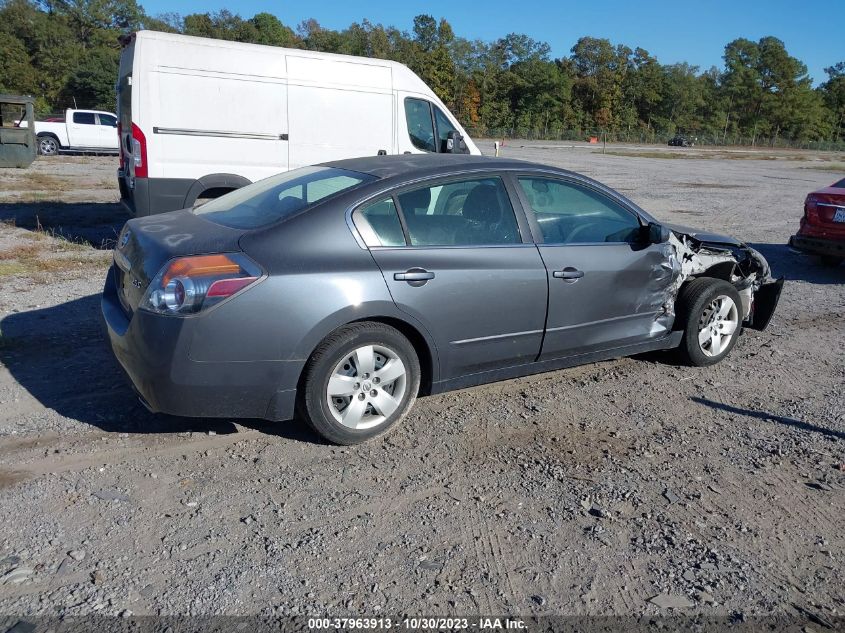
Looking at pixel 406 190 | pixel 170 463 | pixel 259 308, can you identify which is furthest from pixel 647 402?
pixel 170 463

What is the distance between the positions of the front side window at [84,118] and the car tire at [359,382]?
2653cm

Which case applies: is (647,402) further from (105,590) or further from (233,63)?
(233,63)

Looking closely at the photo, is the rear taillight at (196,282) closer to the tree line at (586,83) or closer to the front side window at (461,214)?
the front side window at (461,214)

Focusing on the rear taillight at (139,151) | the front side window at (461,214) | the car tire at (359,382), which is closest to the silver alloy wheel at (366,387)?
the car tire at (359,382)

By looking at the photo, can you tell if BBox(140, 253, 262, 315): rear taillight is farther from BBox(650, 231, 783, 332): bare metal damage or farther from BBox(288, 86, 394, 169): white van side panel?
BBox(288, 86, 394, 169): white van side panel

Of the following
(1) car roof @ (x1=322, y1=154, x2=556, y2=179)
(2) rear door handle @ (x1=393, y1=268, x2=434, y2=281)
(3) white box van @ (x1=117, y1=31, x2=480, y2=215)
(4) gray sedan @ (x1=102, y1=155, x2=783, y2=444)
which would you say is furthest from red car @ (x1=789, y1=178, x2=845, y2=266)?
(2) rear door handle @ (x1=393, y1=268, x2=434, y2=281)

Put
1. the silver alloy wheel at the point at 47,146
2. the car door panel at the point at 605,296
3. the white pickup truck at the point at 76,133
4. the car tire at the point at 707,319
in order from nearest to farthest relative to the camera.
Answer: the car door panel at the point at 605,296 < the car tire at the point at 707,319 < the silver alloy wheel at the point at 47,146 < the white pickup truck at the point at 76,133

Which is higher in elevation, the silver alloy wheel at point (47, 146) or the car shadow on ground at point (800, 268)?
the silver alloy wheel at point (47, 146)

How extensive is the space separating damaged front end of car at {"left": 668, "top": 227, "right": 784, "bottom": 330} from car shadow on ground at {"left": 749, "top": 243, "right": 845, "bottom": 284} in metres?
3.58

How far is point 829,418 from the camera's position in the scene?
189 inches

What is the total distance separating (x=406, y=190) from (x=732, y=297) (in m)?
2.97

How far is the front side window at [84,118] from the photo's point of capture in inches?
1038

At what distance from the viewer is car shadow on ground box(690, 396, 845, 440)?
4590mm

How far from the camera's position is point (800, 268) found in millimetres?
10242
